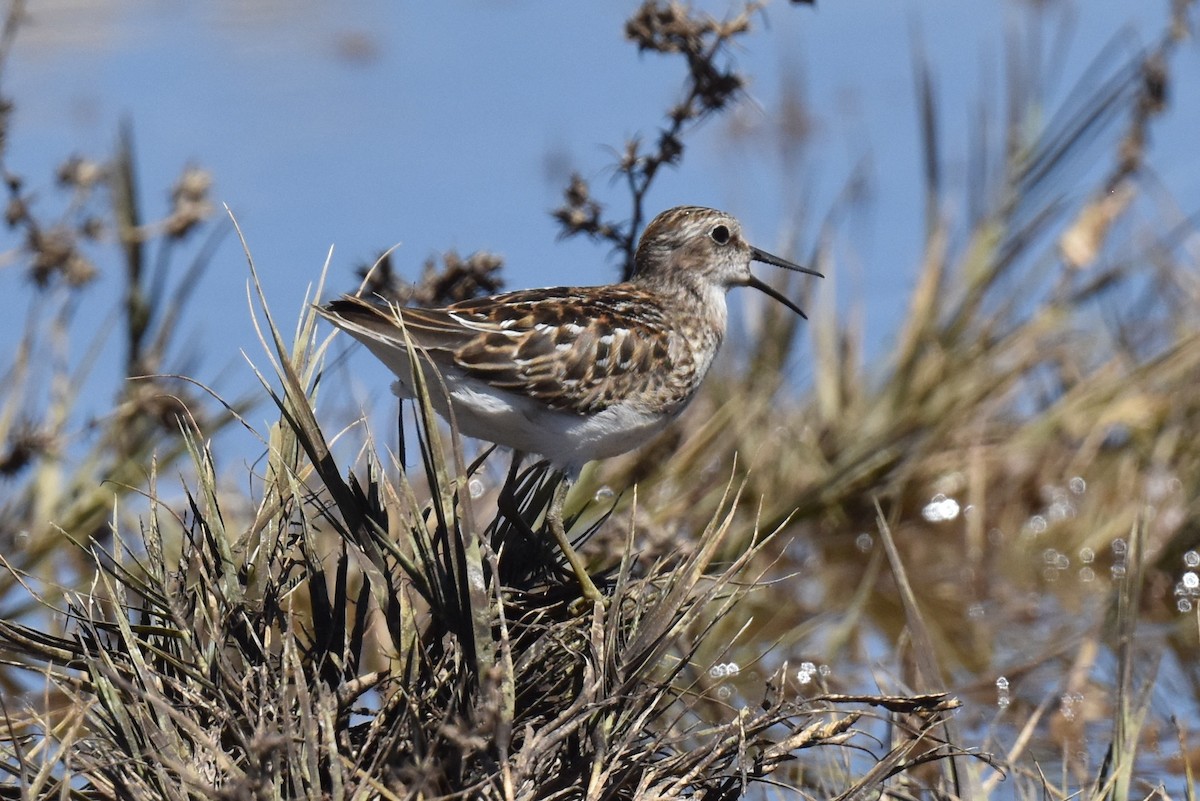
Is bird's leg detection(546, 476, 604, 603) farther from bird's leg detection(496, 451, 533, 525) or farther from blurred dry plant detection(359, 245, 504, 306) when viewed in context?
blurred dry plant detection(359, 245, 504, 306)

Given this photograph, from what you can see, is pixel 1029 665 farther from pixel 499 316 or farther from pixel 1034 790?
pixel 499 316

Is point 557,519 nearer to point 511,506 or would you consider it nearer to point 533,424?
point 511,506

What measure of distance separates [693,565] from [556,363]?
38.3 inches

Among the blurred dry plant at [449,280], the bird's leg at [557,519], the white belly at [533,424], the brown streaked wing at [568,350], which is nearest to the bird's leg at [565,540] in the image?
the bird's leg at [557,519]

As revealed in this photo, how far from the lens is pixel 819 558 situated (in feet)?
24.9

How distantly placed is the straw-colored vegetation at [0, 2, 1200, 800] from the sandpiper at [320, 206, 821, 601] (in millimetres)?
131

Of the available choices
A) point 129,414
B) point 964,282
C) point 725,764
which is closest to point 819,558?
point 964,282

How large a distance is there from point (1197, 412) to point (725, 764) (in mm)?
5468

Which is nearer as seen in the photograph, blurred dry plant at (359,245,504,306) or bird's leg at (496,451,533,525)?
bird's leg at (496,451,533,525)

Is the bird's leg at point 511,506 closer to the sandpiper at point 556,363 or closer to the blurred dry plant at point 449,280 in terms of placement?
the sandpiper at point 556,363

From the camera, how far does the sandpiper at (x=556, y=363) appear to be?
164 inches

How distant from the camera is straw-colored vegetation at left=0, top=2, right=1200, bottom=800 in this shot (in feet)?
11.0

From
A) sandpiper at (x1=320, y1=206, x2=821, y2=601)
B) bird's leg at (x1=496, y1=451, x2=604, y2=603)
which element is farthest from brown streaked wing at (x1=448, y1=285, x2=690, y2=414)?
bird's leg at (x1=496, y1=451, x2=604, y2=603)

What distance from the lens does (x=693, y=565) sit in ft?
11.8
